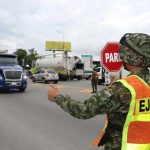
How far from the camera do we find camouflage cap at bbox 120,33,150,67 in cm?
293

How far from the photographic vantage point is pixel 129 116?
2834mm

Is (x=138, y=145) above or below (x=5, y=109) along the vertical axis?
above

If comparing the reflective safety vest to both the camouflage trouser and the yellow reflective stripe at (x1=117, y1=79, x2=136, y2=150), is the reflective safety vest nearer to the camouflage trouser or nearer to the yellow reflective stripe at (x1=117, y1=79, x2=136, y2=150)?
the yellow reflective stripe at (x1=117, y1=79, x2=136, y2=150)

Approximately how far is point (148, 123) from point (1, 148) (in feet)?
19.2

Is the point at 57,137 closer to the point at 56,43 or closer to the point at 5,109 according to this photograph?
the point at 5,109

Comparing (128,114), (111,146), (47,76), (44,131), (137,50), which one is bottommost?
(44,131)

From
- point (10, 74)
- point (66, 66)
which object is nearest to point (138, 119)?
point (10, 74)

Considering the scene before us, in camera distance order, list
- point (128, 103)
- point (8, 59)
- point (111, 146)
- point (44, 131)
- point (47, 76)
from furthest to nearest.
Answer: point (47, 76) < point (8, 59) < point (44, 131) < point (111, 146) < point (128, 103)

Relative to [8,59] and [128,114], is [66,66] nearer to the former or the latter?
[8,59]

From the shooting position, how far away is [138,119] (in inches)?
112

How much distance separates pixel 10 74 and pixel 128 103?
21755mm

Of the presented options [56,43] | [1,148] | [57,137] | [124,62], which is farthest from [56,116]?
[56,43]

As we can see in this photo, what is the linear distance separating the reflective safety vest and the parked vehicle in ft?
70.3

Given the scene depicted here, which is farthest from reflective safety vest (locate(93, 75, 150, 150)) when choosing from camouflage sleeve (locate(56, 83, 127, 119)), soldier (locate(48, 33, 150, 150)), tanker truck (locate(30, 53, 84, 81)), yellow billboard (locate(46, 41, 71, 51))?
yellow billboard (locate(46, 41, 71, 51))
